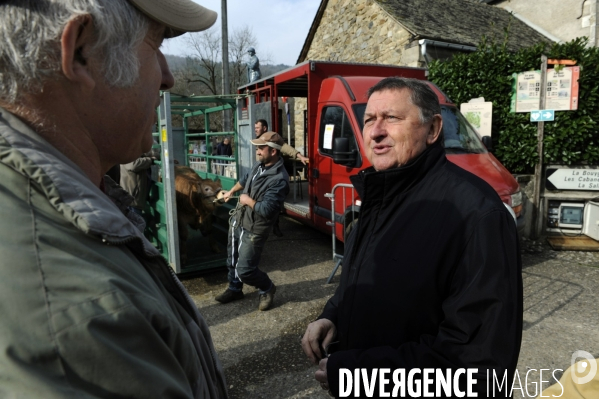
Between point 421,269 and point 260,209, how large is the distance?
10.6ft

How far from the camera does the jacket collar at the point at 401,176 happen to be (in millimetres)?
1812

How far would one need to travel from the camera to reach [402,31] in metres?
11.4

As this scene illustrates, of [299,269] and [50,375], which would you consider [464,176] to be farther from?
[299,269]

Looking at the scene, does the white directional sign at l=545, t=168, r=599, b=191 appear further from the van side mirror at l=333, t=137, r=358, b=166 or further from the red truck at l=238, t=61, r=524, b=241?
the van side mirror at l=333, t=137, r=358, b=166

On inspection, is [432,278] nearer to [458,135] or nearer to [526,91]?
[458,135]

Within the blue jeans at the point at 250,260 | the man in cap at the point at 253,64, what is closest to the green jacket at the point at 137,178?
the blue jeans at the point at 250,260

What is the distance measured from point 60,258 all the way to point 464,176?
1.51 meters

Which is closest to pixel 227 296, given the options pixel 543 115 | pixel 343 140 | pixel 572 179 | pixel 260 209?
pixel 260 209

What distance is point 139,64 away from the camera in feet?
3.06

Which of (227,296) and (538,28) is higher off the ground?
(538,28)

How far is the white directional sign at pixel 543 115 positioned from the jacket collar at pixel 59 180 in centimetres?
820

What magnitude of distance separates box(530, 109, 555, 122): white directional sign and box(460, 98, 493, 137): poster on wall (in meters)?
0.71

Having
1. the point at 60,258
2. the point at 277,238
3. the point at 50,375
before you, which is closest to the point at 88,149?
the point at 60,258

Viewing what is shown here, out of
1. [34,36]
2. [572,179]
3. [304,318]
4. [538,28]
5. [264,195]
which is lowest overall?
[304,318]
